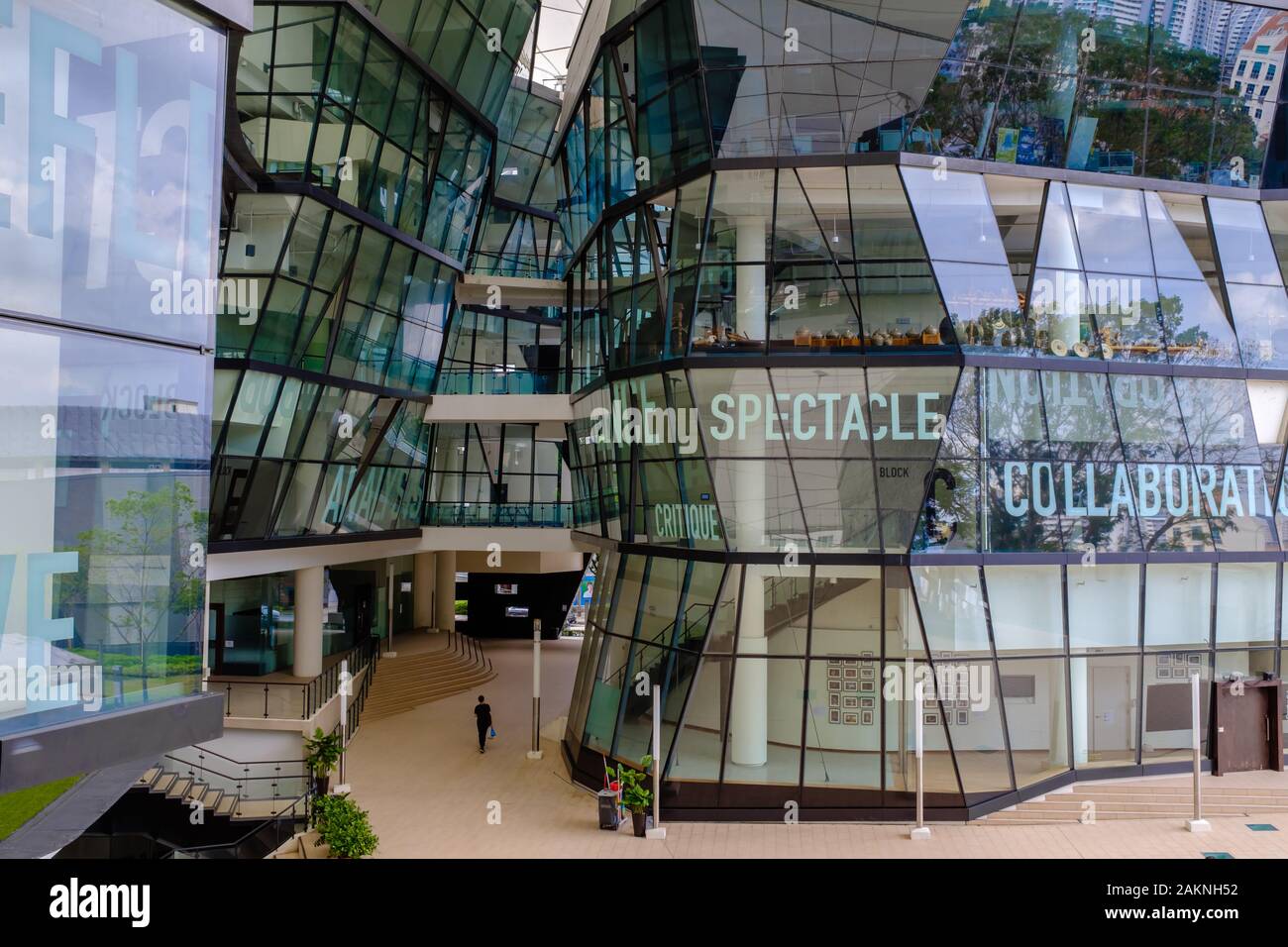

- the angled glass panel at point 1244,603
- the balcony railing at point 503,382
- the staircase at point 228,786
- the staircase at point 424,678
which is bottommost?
the staircase at point 228,786

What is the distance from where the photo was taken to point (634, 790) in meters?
16.5

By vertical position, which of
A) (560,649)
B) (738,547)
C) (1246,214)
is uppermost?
(1246,214)

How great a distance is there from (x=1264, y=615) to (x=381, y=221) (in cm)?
2175

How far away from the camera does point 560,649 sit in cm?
4100

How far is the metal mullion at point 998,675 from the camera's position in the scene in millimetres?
17797

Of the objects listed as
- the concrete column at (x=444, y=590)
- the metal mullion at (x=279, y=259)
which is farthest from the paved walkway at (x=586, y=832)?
the concrete column at (x=444, y=590)

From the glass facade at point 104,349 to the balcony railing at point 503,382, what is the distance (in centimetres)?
2254

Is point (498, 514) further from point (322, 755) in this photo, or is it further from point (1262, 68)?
point (1262, 68)

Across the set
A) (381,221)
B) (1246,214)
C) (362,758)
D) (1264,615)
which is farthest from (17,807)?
(1246,214)

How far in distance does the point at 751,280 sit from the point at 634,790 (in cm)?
920

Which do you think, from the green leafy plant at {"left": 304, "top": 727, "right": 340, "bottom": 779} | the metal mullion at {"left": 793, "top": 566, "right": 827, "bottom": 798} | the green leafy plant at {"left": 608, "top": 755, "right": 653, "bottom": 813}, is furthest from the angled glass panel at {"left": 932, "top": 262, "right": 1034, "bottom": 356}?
the green leafy plant at {"left": 304, "top": 727, "right": 340, "bottom": 779}

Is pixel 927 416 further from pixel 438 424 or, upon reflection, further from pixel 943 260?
pixel 438 424

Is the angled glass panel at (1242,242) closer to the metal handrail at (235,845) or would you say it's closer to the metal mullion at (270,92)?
the metal mullion at (270,92)

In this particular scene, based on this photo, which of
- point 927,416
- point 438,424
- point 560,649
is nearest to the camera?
point 927,416
